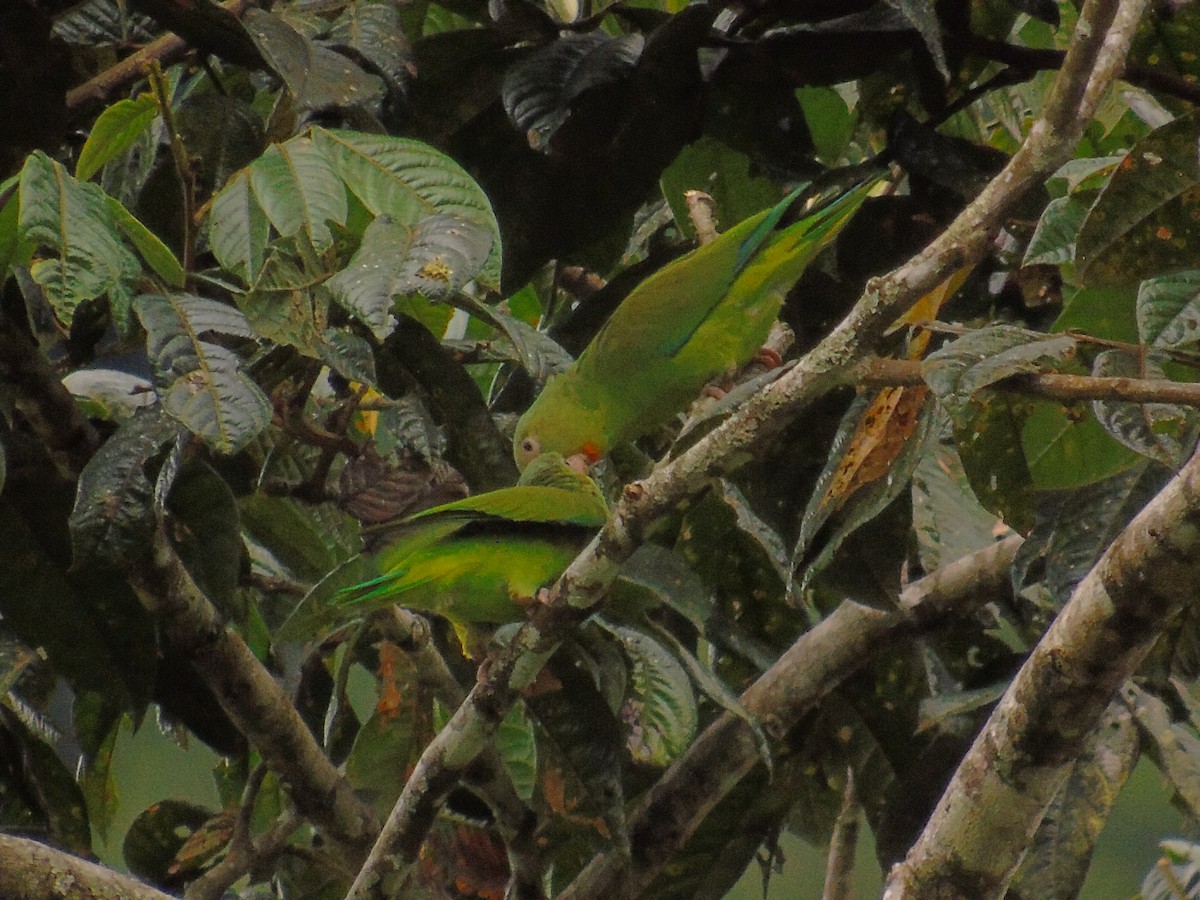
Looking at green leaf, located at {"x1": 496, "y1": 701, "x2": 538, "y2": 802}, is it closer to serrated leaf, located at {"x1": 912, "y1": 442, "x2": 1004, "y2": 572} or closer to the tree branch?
serrated leaf, located at {"x1": 912, "y1": 442, "x2": 1004, "y2": 572}

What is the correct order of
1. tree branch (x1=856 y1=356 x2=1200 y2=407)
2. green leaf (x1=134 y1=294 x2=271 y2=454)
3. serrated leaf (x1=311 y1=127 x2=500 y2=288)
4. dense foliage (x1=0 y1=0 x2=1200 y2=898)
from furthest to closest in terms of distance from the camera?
serrated leaf (x1=311 y1=127 x2=500 y2=288) < dense foliage (x1=0 y1=0 x2=1200 y2=898) < green leaf (x1=134 y1=294 x2=271 y2=454) < tree branch (x1=856 y1=356 x2=1200 y2=407)

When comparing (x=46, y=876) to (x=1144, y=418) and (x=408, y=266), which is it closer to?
(x=408, y=266)

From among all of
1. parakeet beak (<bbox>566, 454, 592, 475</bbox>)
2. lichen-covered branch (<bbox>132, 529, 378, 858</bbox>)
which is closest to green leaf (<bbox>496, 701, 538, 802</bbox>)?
lichen-covered branch (<bbox>132, 529, 378, 858</bbox>)

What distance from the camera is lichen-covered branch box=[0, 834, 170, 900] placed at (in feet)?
4.42

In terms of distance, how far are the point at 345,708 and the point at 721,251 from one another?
1125mm

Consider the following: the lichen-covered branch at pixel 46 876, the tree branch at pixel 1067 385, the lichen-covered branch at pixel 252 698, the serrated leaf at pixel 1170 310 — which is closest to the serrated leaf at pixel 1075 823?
the serrated leaf at pixel 1170 310

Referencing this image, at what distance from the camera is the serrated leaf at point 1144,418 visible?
1.40 m

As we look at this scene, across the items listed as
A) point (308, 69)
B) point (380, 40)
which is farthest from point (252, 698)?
point (380, 40)

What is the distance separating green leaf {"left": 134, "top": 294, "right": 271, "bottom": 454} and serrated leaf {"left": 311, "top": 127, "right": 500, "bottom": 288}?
245mm

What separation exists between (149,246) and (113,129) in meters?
0.22

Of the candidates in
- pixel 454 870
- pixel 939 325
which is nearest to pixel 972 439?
pixel 939 325

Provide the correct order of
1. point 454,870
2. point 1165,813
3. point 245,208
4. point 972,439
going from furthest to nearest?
1. point 1165,813
2. point 454,870
3. point 972,439
4. point 245,208

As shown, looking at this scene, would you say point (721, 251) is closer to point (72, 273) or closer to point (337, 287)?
point (337, 287)

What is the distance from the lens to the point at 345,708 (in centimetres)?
257
